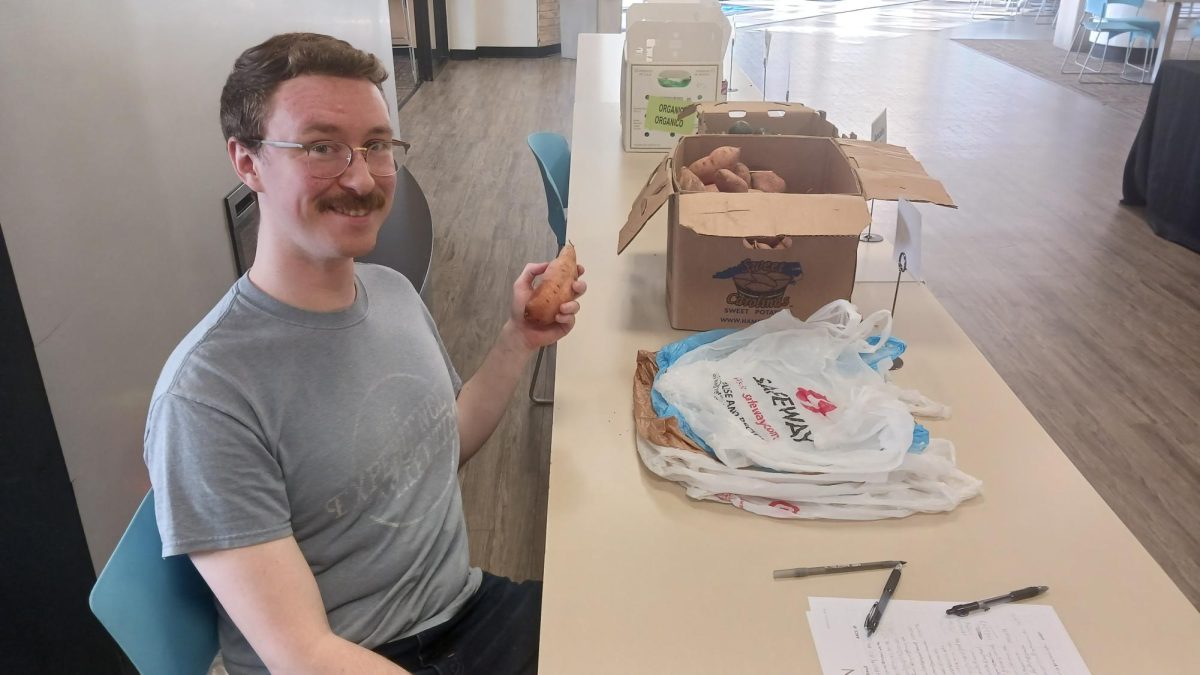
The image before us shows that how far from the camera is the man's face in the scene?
0.96 metres

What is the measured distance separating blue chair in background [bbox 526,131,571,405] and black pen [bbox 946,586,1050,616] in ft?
5.48

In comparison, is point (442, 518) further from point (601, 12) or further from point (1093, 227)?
point (601, 12)

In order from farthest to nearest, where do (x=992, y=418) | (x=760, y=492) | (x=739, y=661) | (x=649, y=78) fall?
(x=649, y=78)
(x=992, y=418)
(x=760, y=492)
(x=739, y=661)

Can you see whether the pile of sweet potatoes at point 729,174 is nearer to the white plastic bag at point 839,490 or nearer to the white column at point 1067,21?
the white plastic bag at point 839,490

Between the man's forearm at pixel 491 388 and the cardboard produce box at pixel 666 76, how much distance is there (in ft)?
4.81

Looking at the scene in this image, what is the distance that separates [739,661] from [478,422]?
60cm

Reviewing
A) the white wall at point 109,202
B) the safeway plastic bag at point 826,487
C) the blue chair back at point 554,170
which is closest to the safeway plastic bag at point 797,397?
the safeway plastic bag at point 826,487

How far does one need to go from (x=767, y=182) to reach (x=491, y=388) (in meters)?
0.75

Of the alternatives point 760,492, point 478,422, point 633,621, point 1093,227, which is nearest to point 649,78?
point 478,422

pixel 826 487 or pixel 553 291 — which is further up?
pixel 553 291

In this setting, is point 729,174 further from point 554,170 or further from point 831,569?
point 554,170

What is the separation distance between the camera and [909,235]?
1.47 meters

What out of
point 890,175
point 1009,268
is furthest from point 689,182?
point 1009,268

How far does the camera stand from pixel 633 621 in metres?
0.99
